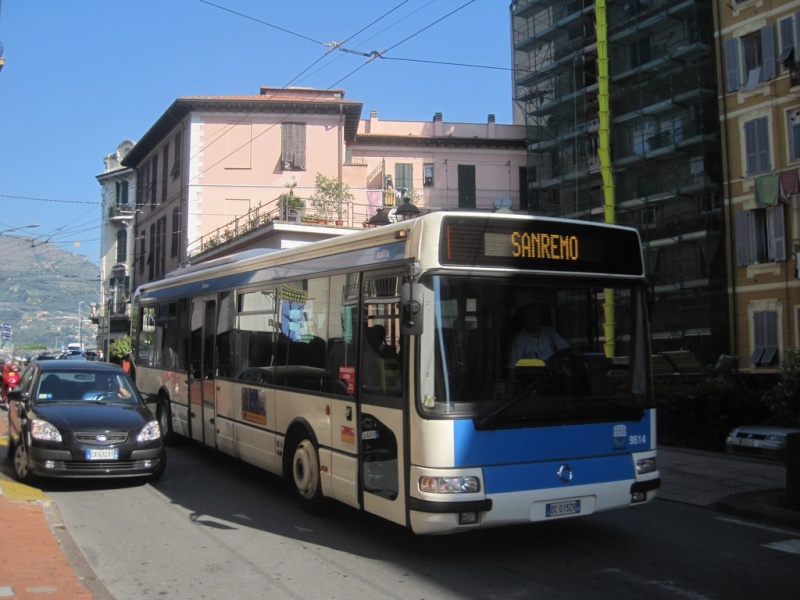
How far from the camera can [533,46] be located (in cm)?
3956

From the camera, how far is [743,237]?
89.8 feet

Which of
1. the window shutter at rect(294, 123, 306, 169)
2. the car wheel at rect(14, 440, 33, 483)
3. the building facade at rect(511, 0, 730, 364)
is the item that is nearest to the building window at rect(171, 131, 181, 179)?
the window shutter at rect(294, 123, 306, 169)

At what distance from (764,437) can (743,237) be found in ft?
54.5

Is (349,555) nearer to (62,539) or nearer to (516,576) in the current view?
(516,576)

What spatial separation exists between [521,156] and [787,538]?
38134 mm

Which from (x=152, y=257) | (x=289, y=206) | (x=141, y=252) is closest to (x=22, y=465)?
(x=289, y=206)

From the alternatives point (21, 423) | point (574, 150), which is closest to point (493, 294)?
point (21, 423)

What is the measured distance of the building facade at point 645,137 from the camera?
29.6m

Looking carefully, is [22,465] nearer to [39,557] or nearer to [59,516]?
[59,516]

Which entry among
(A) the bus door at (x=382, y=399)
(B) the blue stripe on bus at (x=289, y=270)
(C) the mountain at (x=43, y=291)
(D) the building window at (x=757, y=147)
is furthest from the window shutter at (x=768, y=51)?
(C) the mountain at (x=43, y=291)

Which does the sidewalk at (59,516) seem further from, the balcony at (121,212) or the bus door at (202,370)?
the balcony at (121,212)

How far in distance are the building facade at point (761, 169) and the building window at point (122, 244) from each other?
145ft

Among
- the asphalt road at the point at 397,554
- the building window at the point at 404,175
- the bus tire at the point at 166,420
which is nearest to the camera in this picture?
the asphalt road at the point at 397,554

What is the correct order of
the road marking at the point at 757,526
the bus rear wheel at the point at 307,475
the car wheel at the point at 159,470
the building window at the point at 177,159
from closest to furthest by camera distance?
the road marking at the point at 757,526 < the bus rear wheel at the point at 307,475 < the car wheel at the point at 159,470 < the building window at the point at 177,159
